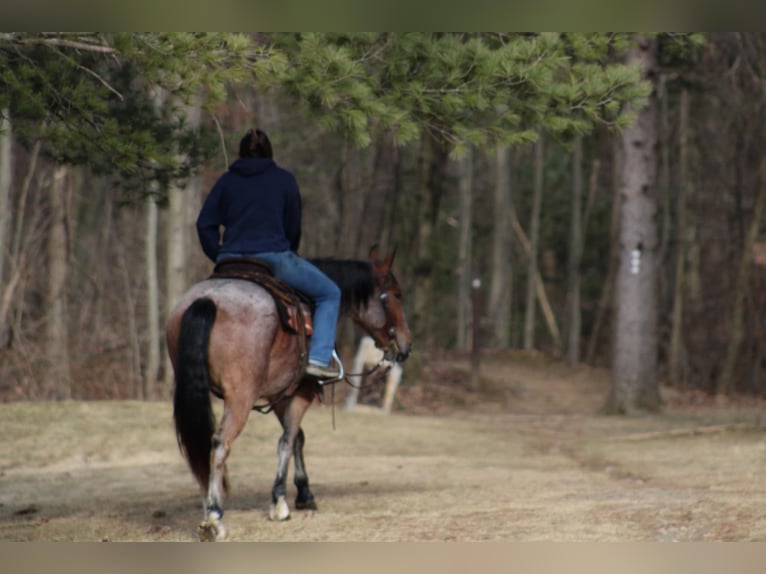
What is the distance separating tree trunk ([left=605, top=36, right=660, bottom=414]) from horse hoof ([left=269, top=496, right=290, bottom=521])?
11451 mm

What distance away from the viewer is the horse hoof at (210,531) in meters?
7.48

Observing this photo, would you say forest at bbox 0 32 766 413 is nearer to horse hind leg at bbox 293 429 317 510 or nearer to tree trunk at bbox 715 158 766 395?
tree trunk at bbox 715 158 766 395

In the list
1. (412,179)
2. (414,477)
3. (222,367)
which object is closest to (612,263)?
(412,179)

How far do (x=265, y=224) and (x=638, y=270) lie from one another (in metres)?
11.9

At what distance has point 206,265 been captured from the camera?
74.1ft

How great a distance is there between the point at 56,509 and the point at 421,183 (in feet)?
48.9

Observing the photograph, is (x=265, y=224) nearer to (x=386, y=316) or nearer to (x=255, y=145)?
(x=255, y=145)

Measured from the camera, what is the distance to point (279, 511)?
28.5 ft

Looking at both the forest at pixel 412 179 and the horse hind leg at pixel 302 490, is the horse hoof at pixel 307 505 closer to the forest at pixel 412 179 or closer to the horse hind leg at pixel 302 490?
the horse hind leg at pixel 302 490

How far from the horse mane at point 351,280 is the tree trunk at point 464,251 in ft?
75.4

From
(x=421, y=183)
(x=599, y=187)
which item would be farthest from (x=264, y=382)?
(x=599, y=187)

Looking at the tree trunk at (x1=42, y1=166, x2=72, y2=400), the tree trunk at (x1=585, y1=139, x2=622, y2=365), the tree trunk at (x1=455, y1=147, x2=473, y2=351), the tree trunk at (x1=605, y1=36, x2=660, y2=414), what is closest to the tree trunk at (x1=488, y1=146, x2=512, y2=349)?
the tree trunk at (x1=455, y1=147, x2=473, y2=351)

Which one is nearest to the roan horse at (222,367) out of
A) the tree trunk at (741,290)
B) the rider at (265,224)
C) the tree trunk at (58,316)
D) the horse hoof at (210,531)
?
the horse hoof at (210,531)
